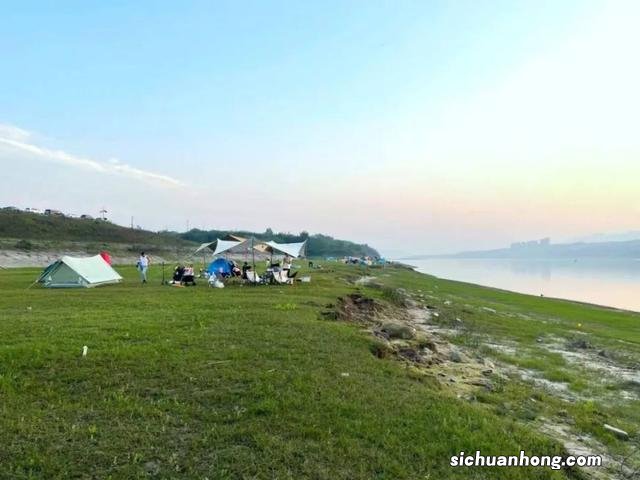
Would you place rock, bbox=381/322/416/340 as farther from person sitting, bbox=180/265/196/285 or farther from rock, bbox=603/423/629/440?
person sitting, bbox=180/265/196/285

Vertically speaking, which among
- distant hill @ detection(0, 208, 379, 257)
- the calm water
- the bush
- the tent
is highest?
distant hill @ detection(0, 208, 379, 257)

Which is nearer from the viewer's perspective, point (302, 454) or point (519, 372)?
point (302, 454)

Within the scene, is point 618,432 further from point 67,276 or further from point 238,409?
point 67,276

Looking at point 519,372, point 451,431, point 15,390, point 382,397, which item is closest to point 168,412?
point 15,390

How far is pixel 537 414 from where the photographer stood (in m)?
8.26

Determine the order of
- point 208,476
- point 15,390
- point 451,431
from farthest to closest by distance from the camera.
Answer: point 15,390 < point 451,431 < point 208,476

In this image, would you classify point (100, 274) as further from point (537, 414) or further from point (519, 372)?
point (537, 414)

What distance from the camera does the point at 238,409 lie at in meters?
6.47

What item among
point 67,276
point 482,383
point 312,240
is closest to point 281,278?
point 67,276

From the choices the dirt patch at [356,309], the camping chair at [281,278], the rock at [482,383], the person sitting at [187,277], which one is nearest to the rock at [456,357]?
the rock at [482,383]

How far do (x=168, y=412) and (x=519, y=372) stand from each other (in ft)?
30.1

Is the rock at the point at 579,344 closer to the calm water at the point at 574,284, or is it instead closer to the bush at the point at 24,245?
the calm water at the point at 574,284

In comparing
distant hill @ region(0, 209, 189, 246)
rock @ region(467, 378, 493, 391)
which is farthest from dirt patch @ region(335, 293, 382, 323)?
distant hill @ region(0, 209, 189, 246)

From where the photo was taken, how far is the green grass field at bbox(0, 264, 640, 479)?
17.2 feet
